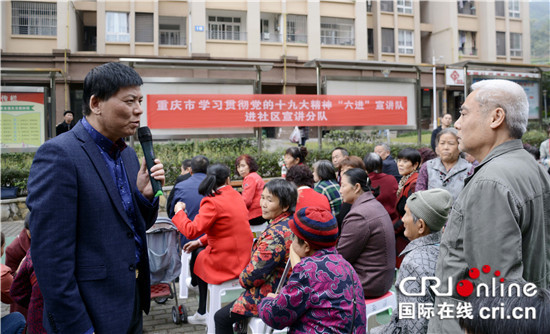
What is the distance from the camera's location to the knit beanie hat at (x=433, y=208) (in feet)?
8.32

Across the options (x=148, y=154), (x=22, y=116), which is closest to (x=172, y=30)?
(x=22, y=116)

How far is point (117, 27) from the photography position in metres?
20.3

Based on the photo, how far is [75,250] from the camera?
1.84 meters

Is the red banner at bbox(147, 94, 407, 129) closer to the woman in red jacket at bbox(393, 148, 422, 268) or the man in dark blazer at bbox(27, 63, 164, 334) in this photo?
the woman in red jacket at bbox(393, 148, 422, 268)

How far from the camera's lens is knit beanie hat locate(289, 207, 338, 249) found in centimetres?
238

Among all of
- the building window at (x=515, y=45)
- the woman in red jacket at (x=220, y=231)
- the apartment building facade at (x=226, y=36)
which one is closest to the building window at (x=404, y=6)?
the apartment building facade at (x=226, y=36)

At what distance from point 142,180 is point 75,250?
0.53 meters

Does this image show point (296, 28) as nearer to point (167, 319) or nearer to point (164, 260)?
point (164, 260)

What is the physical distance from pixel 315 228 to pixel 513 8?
32.9 metres

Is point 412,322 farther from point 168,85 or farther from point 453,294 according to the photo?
point 168,85

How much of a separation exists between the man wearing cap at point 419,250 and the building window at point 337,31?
21817mm

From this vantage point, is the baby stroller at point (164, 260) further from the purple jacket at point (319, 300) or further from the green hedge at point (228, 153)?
the green hedge at point (228, 153)

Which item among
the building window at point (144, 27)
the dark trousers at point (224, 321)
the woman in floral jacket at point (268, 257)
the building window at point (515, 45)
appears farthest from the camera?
the building window at point (515, 45)

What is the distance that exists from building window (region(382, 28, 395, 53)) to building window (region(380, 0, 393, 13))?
122cm
